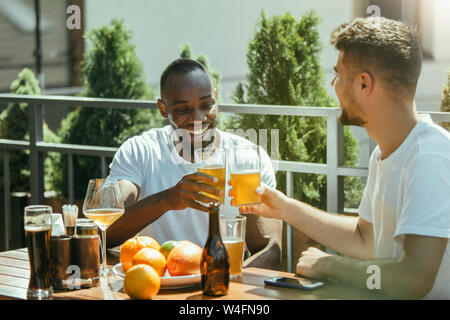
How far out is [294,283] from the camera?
191 cm

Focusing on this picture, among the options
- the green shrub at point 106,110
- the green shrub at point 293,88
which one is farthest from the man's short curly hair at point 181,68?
the green shrub at point 106,110

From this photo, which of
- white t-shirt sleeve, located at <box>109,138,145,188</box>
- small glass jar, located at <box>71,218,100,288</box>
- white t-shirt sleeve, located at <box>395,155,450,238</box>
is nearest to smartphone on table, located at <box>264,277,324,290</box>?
white t-shirt sleeve, located at <box>395,155,450,238</box>

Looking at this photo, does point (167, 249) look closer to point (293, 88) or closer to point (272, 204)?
point (272, 204)

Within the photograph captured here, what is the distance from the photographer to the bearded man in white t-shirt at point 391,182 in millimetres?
1747

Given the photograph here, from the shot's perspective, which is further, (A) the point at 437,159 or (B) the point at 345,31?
(B) the point at 345,31

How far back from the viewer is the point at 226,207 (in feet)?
8.96

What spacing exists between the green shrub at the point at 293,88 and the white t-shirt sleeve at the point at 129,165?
1345 millimetres

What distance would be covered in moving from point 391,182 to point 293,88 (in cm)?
240

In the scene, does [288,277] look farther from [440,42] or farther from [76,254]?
[440,42]

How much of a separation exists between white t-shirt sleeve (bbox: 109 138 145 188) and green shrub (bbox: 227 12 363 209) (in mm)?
1345

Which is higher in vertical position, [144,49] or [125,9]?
[125,9]

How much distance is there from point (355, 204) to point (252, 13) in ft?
19.2
